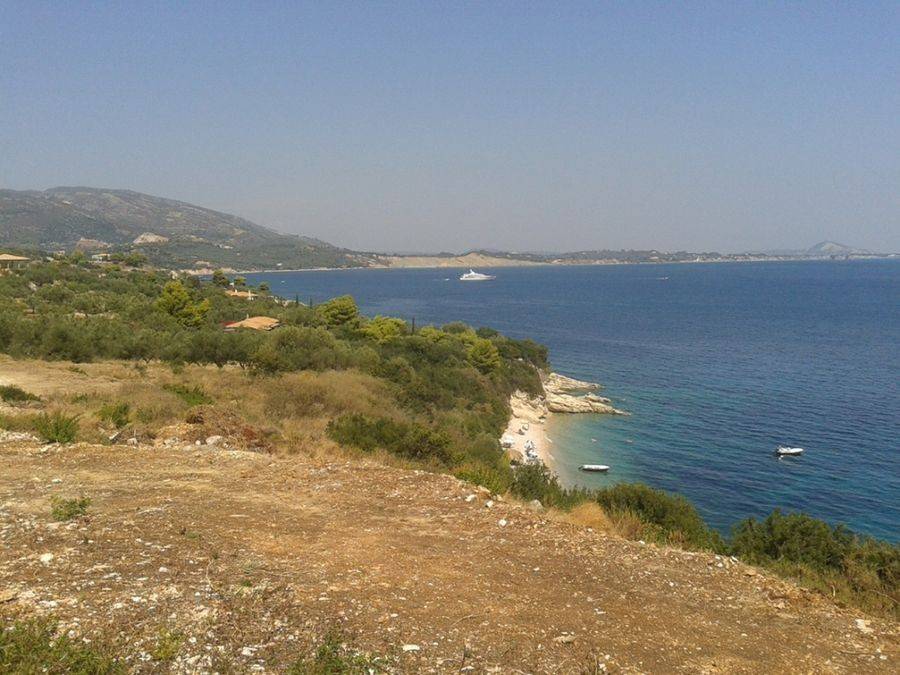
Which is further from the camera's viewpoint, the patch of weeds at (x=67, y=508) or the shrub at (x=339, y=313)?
the shrub at (x=339, y=313)

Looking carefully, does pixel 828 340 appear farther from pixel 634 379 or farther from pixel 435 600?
pixel 435 600

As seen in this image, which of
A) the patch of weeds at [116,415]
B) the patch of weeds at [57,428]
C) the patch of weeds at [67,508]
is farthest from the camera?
the patch of weeds at [116,415]

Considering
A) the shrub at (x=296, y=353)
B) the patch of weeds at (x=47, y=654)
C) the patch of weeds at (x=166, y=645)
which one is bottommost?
the shrub at (x=296, y=353)

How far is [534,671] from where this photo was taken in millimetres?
5578

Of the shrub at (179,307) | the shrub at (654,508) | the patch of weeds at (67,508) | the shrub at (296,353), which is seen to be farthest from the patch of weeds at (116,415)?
the shrub at (179,307)

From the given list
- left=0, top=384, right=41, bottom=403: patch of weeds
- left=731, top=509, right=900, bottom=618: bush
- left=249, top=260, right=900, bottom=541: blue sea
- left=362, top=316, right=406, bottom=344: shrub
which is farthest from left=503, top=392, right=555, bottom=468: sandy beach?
left=0, top=384, right=41, bottom=403: patch of weeds

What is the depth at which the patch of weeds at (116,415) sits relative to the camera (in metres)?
14.7

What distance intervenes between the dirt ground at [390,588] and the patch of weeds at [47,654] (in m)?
0.25

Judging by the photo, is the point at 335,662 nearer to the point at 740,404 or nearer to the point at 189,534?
the point at 189,534

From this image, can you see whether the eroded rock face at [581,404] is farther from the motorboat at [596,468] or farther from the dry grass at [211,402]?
the dry grass at [211,402]

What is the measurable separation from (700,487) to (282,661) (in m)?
32.5

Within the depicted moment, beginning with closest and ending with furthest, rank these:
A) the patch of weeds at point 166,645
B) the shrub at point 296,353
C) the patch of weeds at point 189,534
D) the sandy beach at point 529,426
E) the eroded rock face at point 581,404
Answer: the patch of weeds at point 166,645
the patch of weeds at point 189,534
the shrub at point 296,353
the sandy beach at point 529,426
the eroded rock face at point 581,404

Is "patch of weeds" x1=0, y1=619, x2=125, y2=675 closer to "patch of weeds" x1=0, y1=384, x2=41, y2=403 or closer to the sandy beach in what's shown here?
"patch of weeds" x1=0, y1=384, x2=41, y2=403

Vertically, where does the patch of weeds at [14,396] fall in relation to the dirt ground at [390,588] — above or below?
below
